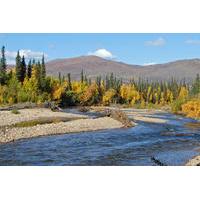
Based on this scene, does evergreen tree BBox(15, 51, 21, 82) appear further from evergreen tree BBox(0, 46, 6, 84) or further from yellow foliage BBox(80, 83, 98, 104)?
yellow foliage BBox(80, 83, 98, 104)

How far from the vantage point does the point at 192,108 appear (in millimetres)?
61656

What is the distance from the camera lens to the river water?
21.6m

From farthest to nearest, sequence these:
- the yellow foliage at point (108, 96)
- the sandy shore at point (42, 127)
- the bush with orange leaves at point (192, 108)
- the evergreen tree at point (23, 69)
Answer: the yellow foliage at point (108, 96)
the evergreen tree at point (23, 69)
the bush with orange leaves at point (192, 108)
the sandy shore at point (42, 127)

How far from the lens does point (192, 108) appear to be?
61656 millimetres

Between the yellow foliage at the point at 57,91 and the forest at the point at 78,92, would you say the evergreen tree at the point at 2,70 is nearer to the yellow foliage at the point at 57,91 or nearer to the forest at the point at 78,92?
the forest at the point at 78,92

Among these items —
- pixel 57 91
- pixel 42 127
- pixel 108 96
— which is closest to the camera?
pixel 42 127

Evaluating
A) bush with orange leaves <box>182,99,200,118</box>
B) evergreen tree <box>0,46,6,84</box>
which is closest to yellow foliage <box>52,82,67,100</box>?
evergreen tree <box>0,46,6,84</box>

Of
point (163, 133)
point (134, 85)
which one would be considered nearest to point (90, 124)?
point (163, 133)

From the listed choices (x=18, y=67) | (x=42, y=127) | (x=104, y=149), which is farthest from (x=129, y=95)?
(x=104, y=149)

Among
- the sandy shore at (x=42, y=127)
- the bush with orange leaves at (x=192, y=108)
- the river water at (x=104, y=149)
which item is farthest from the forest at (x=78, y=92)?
the river water at (x=104, y=149)

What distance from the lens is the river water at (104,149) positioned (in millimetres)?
21641

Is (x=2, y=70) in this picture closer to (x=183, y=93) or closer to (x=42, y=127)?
(x=183, y=93)

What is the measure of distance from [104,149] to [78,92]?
64.9 meters
